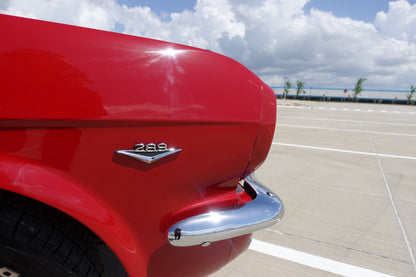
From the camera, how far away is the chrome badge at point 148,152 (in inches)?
39.2

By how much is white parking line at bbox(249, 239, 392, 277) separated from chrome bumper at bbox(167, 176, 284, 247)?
103cm

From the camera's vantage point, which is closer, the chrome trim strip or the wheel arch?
the wheel arch

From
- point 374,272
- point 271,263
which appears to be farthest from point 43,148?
point 374,272

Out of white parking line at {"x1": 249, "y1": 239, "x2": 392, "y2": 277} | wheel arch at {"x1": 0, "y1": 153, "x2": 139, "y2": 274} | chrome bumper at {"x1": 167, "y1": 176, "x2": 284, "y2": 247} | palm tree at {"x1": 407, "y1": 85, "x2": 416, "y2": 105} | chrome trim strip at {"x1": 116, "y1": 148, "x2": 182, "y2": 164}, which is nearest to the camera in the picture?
wheel arch at {"x1": 0, "y1": 153, "x2": 139, "y2": 274}

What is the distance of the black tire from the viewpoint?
2.96ft

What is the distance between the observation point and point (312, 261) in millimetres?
2170

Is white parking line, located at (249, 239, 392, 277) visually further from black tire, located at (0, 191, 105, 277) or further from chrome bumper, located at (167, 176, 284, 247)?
black tire, located at (0, 191, 105, 277)

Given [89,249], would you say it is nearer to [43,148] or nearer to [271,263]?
[43,148]

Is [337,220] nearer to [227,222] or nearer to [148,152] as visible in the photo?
[227,222]

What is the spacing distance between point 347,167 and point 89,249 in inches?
190

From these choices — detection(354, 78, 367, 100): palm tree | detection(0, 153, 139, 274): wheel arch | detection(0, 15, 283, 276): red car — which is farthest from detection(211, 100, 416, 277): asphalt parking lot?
detection(354, 78, 367, 100): palm tree

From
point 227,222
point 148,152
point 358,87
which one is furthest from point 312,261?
point 358,87

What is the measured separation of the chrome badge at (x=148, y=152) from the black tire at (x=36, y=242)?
368 millimetres

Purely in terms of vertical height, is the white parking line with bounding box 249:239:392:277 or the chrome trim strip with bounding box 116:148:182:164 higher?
the chrome trim strip with bounding box 116:148:182:164
